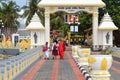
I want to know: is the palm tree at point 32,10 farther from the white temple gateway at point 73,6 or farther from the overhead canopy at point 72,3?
the overhead canopy at point 72,3

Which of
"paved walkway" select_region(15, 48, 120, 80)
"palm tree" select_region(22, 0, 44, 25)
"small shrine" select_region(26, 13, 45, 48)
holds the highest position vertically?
"palm tree" select_region(22, 0, 44, 25)

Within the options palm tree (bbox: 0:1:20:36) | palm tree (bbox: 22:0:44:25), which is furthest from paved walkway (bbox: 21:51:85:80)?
palm tree (bbox: 0:1:20:36)

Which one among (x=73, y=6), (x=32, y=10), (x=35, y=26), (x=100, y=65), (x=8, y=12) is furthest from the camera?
(x=8, y=12)

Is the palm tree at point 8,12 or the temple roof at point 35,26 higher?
the palm tree at point 8,12

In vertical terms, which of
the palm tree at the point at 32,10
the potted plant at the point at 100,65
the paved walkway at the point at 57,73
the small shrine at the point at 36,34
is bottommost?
the paved walkway at the point at 57,73

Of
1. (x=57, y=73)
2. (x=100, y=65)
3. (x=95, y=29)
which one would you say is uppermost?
(x=95, y=29)

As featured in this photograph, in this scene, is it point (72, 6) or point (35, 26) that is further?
point (72, 6)

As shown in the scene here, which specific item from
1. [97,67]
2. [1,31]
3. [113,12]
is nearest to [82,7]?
[113,12]

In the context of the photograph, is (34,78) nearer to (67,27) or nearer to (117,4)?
(117,4)

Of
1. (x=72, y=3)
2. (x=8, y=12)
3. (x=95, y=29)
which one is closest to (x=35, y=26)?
(x=72, y=3)

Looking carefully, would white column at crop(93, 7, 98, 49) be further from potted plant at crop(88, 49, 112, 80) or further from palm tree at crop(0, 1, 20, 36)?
palm tree at crop(0, 1, 20, 36)

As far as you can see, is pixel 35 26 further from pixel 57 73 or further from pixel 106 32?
pixel 57 73

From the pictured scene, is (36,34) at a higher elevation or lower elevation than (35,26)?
lower

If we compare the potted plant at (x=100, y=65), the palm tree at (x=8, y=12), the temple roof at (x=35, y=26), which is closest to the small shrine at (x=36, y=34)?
the temple roof at (x=35, y=26)
